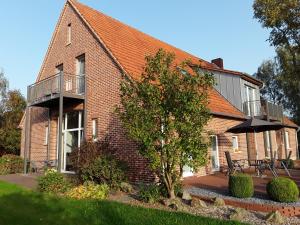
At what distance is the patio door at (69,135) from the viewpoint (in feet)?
52.4

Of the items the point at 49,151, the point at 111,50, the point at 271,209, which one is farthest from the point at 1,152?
the point at 271,209

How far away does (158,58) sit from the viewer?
9.37 metres

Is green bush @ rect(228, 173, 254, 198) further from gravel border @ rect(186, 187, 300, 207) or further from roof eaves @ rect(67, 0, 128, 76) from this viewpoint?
roof eaves @ rect(67, 0, 128, 76)

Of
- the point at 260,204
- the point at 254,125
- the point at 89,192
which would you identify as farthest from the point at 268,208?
the point at 254,125

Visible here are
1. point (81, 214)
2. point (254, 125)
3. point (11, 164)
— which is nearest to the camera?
point (81, 214)

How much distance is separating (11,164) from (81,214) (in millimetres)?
11490

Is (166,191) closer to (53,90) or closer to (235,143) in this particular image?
(53,90)

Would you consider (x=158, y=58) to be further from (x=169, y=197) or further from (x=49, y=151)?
(x=49, y=151)

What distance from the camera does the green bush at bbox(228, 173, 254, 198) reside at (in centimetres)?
905

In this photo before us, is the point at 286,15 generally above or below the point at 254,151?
A: above

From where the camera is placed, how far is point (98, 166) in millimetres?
10938

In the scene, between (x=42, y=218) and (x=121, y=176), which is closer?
(x=42, y=218)

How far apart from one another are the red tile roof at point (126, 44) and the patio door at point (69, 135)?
12.0 ft

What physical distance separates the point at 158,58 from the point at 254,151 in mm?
12776
